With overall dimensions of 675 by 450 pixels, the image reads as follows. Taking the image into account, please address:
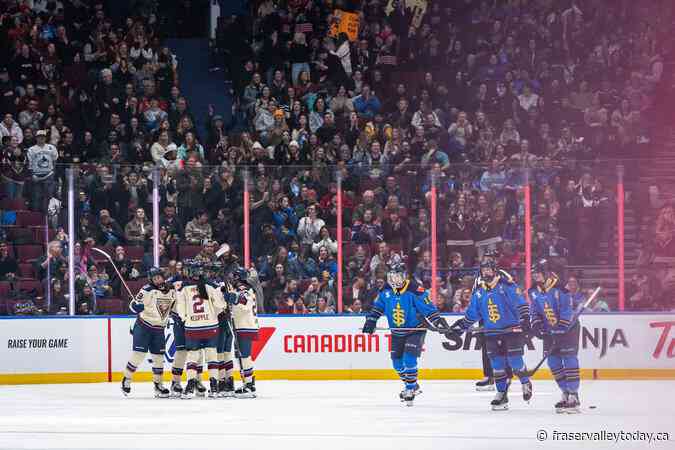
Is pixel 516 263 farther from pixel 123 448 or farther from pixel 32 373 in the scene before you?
pixel 123 448

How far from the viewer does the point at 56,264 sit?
17312 mm

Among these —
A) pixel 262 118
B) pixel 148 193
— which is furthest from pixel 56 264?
pixel 262 118

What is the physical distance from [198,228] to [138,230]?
769 mm

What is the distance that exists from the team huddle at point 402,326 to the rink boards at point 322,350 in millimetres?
1696

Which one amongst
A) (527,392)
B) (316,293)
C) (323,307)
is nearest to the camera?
(527,392)

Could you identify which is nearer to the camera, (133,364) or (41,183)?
(133,364)

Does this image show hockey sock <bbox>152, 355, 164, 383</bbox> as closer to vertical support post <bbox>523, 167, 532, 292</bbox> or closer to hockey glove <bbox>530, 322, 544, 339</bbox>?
hockey glove <bbox>530, 322, 544, 339</bbox>

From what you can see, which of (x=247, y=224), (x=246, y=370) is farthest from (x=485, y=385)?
(x=247, y=224)

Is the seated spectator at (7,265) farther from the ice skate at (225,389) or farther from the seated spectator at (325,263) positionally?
the seated spectator at (325,263)
